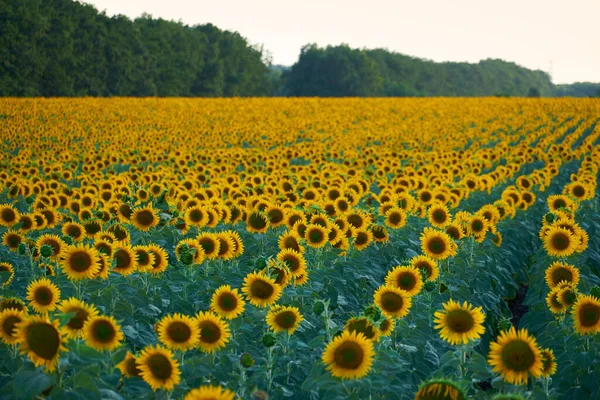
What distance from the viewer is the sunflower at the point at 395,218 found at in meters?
7.57

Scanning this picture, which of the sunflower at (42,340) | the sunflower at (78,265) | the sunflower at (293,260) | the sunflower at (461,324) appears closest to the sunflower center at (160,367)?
the sunflower at (42,340)

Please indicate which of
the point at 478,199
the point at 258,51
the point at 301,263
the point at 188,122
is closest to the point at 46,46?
the point at 188,122

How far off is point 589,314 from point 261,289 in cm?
227

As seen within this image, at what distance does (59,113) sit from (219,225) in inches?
932

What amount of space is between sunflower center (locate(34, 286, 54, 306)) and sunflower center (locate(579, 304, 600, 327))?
3538 millimetres

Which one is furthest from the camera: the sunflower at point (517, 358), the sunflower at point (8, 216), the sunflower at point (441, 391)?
the sunflower at point (8, 216)

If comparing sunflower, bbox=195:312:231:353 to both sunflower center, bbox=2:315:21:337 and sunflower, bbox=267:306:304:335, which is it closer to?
sunflower, bbox=267:306:304:335

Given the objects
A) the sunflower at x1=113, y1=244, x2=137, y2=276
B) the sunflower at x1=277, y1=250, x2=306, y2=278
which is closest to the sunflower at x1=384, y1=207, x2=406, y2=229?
the sunflower at x1=277, y1=250, x2=306, y2=278

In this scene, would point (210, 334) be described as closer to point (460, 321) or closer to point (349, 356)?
point (349, 356)

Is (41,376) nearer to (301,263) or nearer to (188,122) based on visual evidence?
(301,263)

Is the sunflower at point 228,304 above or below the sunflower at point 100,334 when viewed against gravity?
below

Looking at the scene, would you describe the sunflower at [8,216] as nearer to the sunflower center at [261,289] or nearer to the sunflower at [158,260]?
the sunflower at [158,260]

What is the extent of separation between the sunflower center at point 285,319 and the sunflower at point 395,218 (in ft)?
11.4

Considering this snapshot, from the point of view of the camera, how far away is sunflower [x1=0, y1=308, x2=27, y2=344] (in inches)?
143
